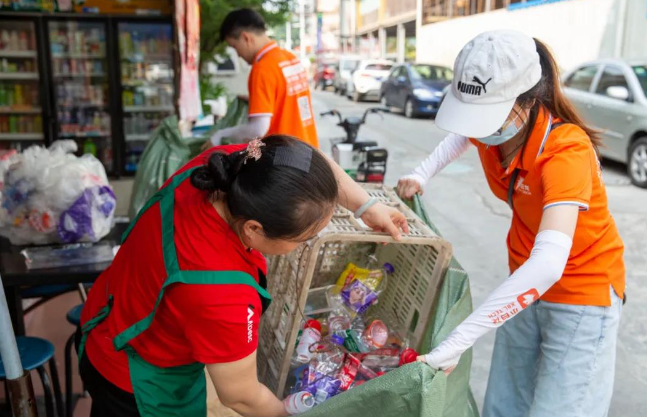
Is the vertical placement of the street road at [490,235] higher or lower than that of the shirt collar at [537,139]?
lower

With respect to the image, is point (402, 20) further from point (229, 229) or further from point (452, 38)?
point (229, 229)

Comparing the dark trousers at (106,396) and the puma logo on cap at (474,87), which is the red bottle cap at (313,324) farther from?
the puma logo on cap at (474,87)

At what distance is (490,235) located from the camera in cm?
567

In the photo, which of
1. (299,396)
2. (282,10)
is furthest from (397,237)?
(282,10)

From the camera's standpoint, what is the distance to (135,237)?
1343mm

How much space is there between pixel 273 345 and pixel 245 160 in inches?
35.1

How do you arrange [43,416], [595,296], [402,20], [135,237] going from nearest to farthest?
[135,237]
[595,296]
[43,416]
[402,20]

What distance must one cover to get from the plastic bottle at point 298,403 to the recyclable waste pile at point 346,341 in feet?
0.44

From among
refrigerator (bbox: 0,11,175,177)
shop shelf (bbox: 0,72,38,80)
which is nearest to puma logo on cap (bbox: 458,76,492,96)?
refrigerator (bbox: 0,11,175,177)

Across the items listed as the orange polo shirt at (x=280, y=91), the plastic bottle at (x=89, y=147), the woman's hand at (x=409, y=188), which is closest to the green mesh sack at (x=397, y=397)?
the woman's hand at (x=409, y=188)

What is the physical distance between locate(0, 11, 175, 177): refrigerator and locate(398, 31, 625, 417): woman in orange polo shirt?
17.2ft

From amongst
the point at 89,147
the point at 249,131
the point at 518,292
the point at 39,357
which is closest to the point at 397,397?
the point at 518,292

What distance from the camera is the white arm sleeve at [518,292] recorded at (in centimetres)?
140

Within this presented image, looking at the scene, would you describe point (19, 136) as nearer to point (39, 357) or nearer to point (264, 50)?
point (264, 50)
